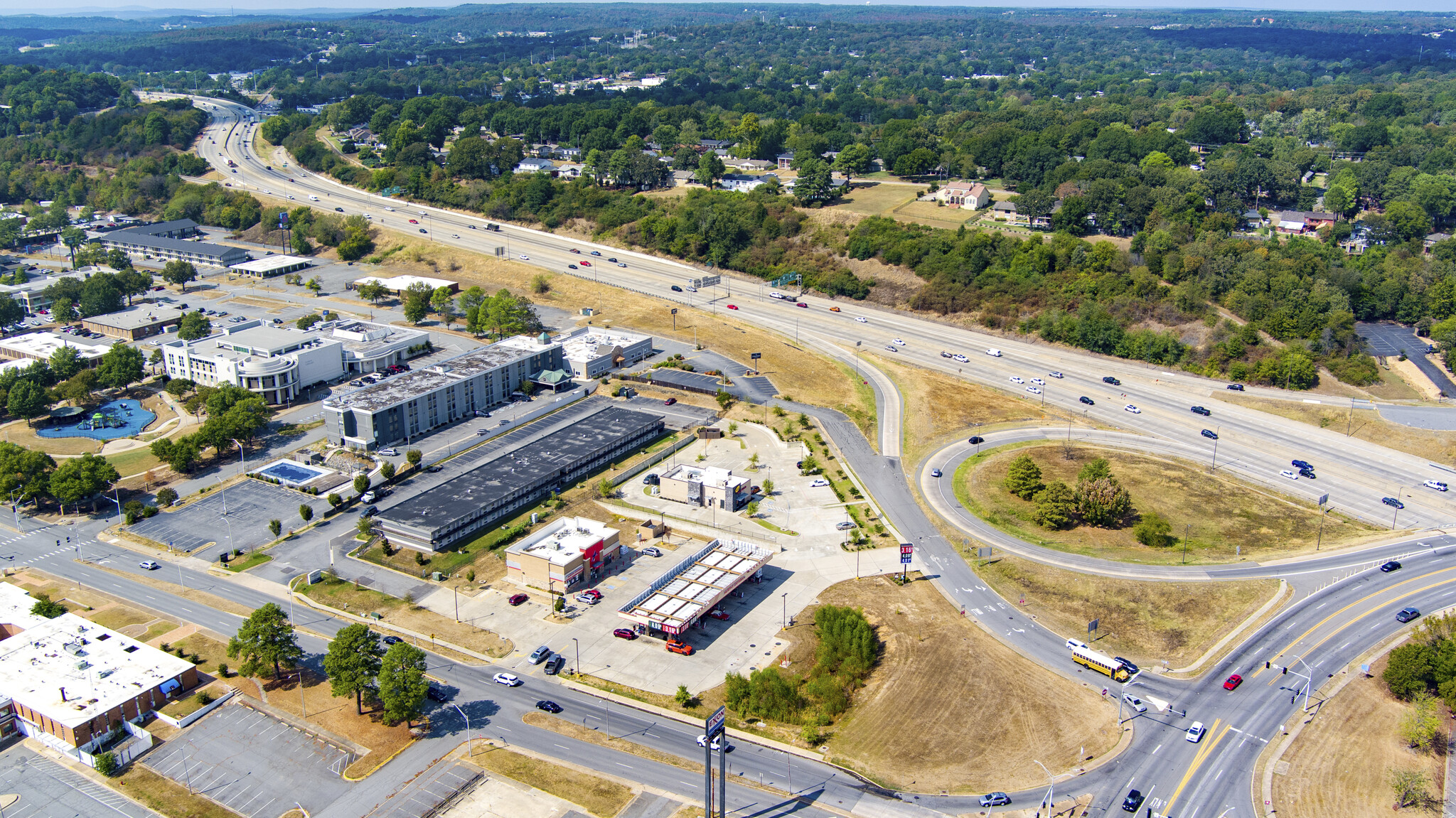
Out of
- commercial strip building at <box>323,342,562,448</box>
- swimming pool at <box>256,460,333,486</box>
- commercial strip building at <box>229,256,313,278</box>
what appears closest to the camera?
swimming pool at <box>256,460,333,486</box>

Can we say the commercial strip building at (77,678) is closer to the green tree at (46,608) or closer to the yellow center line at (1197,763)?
the green tree at (46,608)

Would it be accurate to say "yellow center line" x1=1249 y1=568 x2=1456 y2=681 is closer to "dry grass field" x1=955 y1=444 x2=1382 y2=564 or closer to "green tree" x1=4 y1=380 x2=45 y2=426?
"dry grass field" x1=955 y1=444 x2=1382 y2=564

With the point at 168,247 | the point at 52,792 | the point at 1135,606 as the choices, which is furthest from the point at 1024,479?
the point at 168,247

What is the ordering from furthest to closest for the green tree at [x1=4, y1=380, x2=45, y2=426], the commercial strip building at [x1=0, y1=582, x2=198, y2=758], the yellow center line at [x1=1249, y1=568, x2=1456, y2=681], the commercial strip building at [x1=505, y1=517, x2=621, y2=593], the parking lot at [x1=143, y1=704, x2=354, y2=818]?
the green tree at [x1=4, y1=380, x2=45, y2=426]
the commercial strip building at [x1=505, y1=517, x2=621, y2=593]
the yellow center line at [x1=1249, y1=568, x2=1456, y2=681]
the commercial strip building at [x1=0, y1=582, x2=198, y2=758]
the parking lot at [x1=143, y1=704, x2=354, y2=818]

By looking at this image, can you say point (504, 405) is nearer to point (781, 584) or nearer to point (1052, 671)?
point (781, 584)

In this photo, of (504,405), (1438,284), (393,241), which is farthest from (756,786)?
(393,241)

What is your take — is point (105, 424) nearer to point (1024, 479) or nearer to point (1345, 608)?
point (1024, 479)

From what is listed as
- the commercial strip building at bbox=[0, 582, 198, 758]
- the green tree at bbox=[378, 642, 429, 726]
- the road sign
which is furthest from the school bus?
the commercial strip building at bbox=[0, 582, 198, 758]

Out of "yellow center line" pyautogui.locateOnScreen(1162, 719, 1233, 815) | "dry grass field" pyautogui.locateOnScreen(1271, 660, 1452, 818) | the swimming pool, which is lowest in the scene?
the swimming pool
